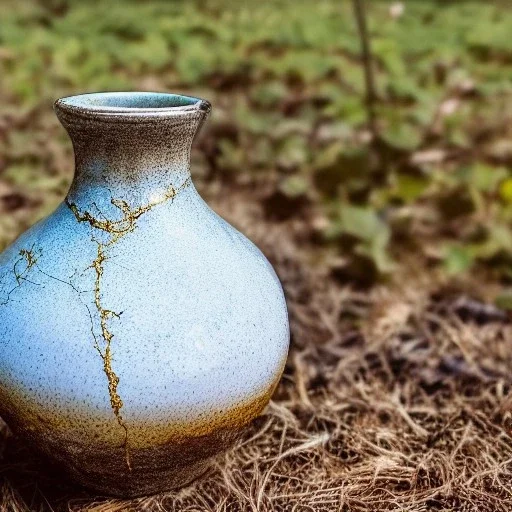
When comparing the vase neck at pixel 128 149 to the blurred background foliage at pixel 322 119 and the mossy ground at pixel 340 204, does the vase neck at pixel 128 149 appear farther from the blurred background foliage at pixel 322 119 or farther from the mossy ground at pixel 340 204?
the blurred background foliage at pixel 322 119

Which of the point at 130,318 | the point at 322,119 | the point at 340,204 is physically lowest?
the point at 340,204

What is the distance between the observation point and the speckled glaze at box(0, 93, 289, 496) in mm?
1356

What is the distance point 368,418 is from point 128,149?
95cm

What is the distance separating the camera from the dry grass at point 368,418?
1625mm

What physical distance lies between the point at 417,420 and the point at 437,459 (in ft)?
0.71

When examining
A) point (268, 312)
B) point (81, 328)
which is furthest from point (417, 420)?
point (81, 328)

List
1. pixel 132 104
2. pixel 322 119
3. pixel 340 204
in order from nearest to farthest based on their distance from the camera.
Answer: pixel 132 104, pixel 340 204, pixel 322 119

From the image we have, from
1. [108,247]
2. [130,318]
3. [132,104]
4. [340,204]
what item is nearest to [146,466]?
[130,318]

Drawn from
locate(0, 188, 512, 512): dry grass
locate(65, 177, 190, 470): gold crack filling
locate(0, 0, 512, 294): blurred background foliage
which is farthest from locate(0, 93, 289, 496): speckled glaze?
locate(0, 0, 512, 294): blurred background foliage

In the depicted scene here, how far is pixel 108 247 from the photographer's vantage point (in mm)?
1412

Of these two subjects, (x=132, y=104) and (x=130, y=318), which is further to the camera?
(x=132, y=104)

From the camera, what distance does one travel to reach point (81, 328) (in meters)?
1.36

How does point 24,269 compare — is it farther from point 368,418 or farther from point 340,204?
point 340,204

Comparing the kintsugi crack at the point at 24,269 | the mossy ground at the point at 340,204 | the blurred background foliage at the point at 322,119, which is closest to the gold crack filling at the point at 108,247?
the kintsugi crack at the point at 24,269
